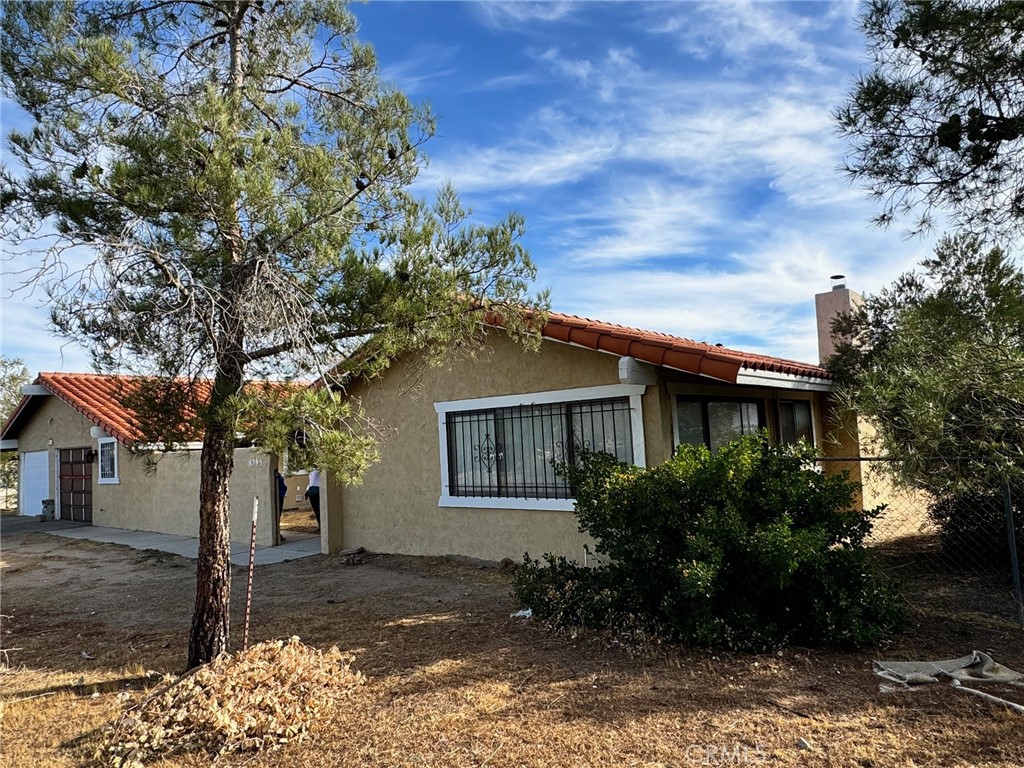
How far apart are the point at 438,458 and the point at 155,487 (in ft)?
31.3

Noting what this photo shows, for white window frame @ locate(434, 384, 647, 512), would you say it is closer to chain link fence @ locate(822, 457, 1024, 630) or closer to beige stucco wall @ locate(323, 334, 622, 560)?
beige stucco wall @ locate(323, 334, 622, 560)


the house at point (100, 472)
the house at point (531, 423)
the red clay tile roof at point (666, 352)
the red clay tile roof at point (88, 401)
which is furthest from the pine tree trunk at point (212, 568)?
the red clay tile roof at point (88, 401)

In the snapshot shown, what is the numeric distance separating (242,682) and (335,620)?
2803 mm

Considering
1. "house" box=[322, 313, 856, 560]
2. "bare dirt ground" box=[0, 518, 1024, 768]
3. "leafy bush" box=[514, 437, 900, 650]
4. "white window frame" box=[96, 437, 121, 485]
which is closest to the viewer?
"bare dirt ground" box=[0, 518, 1024, 768]

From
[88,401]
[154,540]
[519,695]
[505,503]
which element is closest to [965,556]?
[505,503]

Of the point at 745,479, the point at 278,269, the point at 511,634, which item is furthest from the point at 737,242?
the point at 278,269

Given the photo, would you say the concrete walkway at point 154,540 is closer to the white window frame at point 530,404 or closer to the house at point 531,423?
the house at point 531,423

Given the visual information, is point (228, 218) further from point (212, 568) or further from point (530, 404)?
point (530, 404)

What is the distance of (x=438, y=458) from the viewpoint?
10.5 meters

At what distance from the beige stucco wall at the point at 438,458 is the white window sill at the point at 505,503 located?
8 centimetres

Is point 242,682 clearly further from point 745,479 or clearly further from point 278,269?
point 745,479

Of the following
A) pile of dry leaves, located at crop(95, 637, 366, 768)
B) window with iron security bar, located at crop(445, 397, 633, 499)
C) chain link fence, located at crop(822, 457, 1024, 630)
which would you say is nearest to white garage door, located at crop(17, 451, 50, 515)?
window with iron security bar, located at crop(445, 397, 633, 499)

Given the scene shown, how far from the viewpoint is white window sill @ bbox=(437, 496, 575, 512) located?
8.98 metres

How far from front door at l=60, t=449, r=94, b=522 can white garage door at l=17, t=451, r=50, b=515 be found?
40.3 inches
